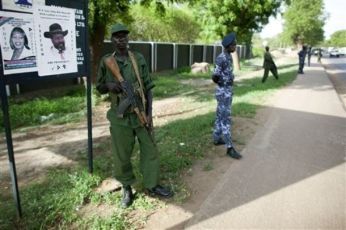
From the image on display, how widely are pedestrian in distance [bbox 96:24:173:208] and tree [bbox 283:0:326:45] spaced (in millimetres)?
59799

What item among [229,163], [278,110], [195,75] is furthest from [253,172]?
[195,75]

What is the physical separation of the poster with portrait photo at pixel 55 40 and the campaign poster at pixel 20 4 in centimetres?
6

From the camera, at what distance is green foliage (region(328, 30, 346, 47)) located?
126369mm

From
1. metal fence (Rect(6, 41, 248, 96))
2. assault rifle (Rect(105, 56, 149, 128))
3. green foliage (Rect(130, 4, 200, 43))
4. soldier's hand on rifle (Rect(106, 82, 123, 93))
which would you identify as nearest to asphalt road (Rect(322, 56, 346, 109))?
metal fence (Rect(6, 41, 248, 96))

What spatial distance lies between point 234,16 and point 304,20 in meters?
44.1

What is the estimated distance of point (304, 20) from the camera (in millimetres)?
60438

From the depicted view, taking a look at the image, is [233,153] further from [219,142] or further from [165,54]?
[165,54]

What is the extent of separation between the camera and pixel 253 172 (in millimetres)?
4984

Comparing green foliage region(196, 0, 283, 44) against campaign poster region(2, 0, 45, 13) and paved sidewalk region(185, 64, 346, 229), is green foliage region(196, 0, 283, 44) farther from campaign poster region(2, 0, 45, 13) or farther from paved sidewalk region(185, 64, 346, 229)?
campaign poster region(2, 0, 45, 13)

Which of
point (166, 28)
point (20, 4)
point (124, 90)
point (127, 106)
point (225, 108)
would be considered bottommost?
point (225, 108)

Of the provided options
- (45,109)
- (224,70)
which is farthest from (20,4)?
(45,109)

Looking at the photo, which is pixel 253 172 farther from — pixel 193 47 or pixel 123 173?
pixel 193 47

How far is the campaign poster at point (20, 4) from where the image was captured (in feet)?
11.1

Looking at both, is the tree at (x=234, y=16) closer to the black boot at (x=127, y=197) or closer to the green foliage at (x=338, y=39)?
the black boot at (x=127, y=197)
